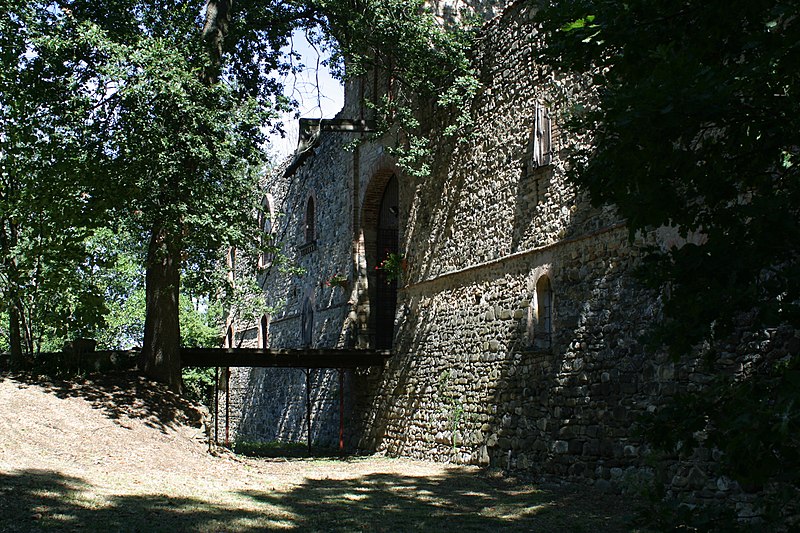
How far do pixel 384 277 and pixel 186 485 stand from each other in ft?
32.1

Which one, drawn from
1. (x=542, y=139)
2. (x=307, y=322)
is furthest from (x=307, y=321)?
(x=542, y=139)

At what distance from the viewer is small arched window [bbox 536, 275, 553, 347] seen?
1161cm

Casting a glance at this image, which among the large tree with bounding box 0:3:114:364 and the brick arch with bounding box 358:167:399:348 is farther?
the brick arch with bounding box 358:167:399:348

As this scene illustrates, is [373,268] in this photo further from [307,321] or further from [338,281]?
[307,321]

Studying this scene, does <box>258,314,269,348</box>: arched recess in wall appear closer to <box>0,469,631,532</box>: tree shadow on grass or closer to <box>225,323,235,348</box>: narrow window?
<box>225,323,235,348</box>: narrow window

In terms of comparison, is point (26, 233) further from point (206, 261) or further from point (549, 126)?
point (549, 126)

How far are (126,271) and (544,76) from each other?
59.6 feet

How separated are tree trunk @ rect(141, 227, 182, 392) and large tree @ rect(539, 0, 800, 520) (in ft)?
31.8

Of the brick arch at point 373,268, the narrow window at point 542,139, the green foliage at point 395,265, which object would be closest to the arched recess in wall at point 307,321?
the brick arch at point 373,268

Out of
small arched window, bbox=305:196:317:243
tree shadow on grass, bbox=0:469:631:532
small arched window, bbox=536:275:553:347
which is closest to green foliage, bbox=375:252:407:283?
small arched window, bbox=536:275:553:347

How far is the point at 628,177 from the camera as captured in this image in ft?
14.5

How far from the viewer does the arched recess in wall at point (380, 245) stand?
1800 cm

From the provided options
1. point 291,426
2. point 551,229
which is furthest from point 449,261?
point 291,426

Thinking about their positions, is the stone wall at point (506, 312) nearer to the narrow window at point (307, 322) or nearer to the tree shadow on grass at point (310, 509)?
the tree shadow on grass at point (310, 509)
